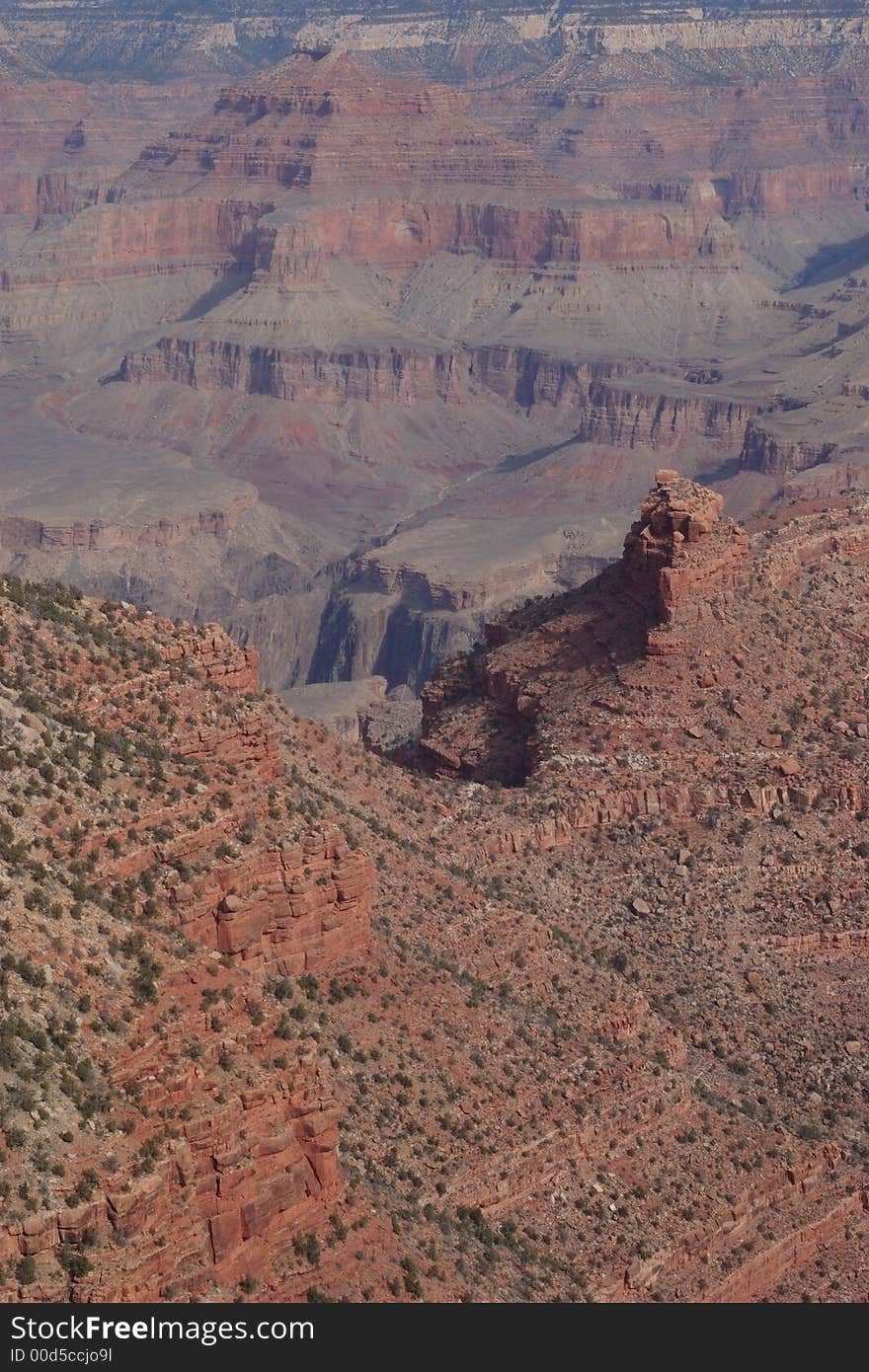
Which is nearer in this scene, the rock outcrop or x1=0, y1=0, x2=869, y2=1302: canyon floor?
x1=0, y1=0, x2=869, y2=1302: canyon floor

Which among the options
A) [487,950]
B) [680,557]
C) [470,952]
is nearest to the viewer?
[470,952]

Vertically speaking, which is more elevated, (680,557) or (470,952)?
(680,557)

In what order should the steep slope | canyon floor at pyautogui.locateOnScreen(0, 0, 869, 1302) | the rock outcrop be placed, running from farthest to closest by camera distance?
1. the rock outcrop
2. the steep slope
3. canyon floor at pyautogui.locateOnScreen(0, 0, 869, 1302)

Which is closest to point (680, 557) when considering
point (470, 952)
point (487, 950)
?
point (487, 950)

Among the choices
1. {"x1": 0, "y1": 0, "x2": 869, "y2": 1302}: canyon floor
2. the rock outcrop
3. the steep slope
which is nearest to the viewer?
{"x1": 0, "y1": 0, "x2": 869, "y2": 1302}: canyon floor

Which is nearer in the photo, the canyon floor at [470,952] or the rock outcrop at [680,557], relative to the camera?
the canyon floor at [470,952]

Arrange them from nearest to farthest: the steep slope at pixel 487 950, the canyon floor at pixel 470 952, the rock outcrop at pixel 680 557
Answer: the canyon floor at pixel 470 952, the steep slope at pixel 487 950, the rock outcrop at pixel 680 557

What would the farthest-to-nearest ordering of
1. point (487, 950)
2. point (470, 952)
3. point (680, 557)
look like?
point (680, 557) < point (487, 950) < point (470, 952)

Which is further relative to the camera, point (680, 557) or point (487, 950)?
point (680, 557)

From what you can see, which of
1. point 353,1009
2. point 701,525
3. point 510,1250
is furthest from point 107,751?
point 701,525

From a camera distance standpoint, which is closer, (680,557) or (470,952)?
(470,952)

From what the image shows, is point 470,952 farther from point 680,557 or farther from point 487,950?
point 680,557

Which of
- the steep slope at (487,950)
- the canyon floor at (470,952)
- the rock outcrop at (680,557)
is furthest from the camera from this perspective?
the rock outcrop at (680,557)
